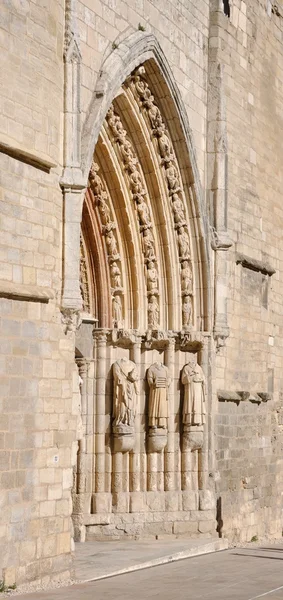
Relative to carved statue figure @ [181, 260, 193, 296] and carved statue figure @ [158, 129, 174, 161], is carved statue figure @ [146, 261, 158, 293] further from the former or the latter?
carved statue figure @ [158, 129, 174, 161]

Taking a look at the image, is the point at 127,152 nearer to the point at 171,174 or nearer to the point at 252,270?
the point at 171,174

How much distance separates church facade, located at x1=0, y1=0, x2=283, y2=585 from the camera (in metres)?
9.41

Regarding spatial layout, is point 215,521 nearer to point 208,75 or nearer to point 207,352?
point 207,352

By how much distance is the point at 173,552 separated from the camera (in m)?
12.0

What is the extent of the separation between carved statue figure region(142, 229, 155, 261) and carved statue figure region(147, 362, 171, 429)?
1276 mm

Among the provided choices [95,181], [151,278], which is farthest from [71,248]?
[151,278]

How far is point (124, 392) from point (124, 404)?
0.13 meters

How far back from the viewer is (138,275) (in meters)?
13.4

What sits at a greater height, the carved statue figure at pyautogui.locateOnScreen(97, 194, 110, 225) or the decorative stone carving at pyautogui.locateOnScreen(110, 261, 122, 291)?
the carved statue figure at pyautogui.locateOnScreen(97, 194, 110, 225)

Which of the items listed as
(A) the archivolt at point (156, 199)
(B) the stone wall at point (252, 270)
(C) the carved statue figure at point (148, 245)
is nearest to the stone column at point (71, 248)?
(A) the archivolt at point (156, 199)

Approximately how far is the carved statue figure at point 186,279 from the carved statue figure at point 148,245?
17.5 inches

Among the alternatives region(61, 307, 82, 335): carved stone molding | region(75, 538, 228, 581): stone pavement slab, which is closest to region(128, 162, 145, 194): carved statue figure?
region(61, 307, 82, 335): carved stone molding

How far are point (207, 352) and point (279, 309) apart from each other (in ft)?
10.5

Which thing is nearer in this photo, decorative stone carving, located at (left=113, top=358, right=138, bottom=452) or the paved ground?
the paved ground
